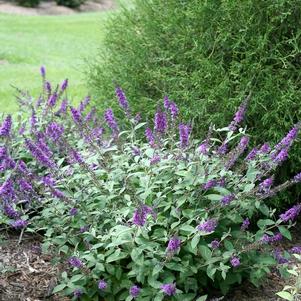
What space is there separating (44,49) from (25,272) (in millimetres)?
13140

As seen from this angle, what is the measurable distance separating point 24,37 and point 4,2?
34.7ft

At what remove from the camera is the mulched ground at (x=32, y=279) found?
3592mm

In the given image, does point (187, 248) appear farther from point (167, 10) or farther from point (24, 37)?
point (24, 37)

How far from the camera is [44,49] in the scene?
16.2 meters

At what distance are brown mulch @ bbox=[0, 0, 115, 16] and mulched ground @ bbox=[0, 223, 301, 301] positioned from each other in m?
23.3

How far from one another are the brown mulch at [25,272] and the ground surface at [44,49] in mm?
3043

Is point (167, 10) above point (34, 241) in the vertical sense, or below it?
above

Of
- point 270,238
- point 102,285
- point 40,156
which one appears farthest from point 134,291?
point 40,156

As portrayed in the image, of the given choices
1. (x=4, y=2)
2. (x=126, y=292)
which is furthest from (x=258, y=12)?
(x=4, y=2)

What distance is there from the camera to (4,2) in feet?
91.6

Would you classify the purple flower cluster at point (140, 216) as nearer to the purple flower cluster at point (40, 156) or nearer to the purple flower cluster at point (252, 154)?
the purple flower cluster at point (40, 156)

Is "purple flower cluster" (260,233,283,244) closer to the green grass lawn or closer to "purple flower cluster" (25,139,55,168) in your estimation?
"purple flower cluster" (25,139,55,168)

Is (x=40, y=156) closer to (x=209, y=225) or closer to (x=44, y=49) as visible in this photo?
(x=209, y=225)

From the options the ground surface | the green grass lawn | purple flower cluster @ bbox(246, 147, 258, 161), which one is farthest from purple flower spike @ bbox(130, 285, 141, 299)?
the ground surface
